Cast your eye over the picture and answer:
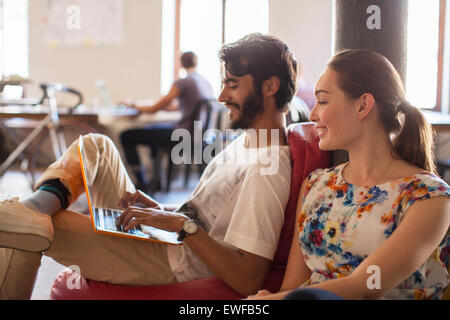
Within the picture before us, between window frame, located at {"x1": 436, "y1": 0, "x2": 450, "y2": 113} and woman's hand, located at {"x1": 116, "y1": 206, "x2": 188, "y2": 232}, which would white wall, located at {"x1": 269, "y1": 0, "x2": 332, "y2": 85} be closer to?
window frame, located at {"x1": 436, "y1": 0, "x2": 450, "y2": 113}

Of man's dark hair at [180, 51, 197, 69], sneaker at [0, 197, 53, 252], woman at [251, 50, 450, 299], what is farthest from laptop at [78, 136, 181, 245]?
man's dark hair at [180, 51, 197, 69]

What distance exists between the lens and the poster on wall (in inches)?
247

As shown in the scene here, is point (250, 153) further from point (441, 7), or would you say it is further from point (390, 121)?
point (441, 7)

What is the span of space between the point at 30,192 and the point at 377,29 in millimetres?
3577

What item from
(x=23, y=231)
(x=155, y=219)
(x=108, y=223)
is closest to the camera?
(x=23, y=231)

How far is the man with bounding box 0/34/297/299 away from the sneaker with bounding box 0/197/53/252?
50 millimetres

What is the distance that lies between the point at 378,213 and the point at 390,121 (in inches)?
8.9

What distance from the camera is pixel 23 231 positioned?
124 cm

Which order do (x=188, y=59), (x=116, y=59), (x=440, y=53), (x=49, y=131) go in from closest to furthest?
(x=188, y=59), (x=49, y=131), (x=440, y=53), (x=116, y=59)

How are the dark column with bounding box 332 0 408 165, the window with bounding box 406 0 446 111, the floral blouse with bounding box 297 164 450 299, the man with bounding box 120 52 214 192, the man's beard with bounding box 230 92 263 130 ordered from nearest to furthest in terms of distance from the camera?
the floral blouse with bounding box 297 164 450 299 < the dark column with bounding box 332 0 408 165 < the man's beard with bounding box 230 92 263 130 < the man with bounding box 120 52 214 192 < the window with bounding box 406 0 446 111

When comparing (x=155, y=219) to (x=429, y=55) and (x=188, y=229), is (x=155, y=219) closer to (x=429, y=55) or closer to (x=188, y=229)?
(x=188, y=229)

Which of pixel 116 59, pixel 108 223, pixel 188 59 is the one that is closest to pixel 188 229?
pixel 108 223

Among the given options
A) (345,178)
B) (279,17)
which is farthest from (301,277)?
(279,17)

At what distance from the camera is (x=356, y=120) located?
1.19m
